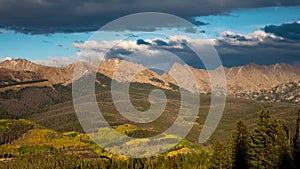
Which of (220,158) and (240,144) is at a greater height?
(240,144)

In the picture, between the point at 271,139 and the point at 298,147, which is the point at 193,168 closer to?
the point at 298,147

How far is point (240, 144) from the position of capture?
67.6 meters

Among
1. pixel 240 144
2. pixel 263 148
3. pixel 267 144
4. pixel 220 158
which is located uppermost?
pixel 267 144

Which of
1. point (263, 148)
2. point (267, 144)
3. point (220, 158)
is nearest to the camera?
point (267, 144)

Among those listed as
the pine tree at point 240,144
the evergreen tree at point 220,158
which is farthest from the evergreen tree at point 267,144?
the evergreen tree at point 220,158

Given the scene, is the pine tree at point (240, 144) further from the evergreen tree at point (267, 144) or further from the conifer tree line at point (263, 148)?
the evergreen tree at point (267, 144)

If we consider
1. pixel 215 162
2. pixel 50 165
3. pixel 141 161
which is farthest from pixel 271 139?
pixel 50 165

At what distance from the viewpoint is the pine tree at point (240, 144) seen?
6669 centimetres

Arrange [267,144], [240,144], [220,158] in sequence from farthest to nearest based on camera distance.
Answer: [220,158], [240,144], [267,144]

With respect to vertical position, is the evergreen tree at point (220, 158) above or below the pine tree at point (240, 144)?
below

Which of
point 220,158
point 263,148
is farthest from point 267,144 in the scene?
point 220,158

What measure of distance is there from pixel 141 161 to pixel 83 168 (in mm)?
22803

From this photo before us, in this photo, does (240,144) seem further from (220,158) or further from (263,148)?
(263,148)

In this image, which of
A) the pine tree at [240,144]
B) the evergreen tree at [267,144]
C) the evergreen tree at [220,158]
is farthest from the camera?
the evergreen tree at [220,158]
